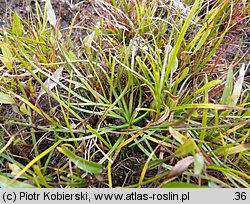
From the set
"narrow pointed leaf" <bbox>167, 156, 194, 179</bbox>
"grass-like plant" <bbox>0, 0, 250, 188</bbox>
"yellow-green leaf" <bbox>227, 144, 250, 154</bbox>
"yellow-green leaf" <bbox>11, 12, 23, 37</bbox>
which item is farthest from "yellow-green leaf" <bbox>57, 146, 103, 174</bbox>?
"yellow-green leaf" <bbox>11, 12, 23, 37</bbox>

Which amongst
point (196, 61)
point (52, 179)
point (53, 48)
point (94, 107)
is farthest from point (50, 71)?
point (196, 61)

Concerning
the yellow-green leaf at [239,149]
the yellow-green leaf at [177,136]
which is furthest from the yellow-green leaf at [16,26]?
the yellow-green leaf at [239,149]

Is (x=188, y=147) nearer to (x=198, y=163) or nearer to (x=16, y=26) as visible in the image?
(x=198, y=163)

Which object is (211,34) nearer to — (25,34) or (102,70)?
(102,70)

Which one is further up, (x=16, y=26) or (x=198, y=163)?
(x=16, y=26)

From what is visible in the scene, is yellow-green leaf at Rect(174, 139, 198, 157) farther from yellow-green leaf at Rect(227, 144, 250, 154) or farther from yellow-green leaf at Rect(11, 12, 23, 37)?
yellow-green leaf at Rect(11, 12, 23, 37)

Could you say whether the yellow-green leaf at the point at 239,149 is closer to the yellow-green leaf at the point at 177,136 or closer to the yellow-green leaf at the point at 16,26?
the yellow-green leaf at the point at 177,136

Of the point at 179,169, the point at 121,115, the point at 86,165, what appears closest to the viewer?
the point at 179,169

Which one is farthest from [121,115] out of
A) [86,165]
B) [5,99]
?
[5,99]

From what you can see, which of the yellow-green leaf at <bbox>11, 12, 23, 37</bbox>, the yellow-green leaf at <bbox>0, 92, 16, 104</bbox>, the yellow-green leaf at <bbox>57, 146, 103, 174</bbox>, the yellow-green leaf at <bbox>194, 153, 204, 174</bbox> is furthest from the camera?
the yellow-green leaf at <bbox>11, 12, 23, 37</bbox>

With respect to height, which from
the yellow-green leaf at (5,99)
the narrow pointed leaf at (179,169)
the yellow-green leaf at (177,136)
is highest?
the yellow-green leaf at (5,99)

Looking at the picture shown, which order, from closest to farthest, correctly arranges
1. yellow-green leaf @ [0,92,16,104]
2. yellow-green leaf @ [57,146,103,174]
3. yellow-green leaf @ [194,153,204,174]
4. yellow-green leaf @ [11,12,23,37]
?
yellow-green leaf @ [194,153,204,174], yellow-green leaf @ [57,146,103,174], yellow-green leaf @ [0,92,16,104], yellow-green leaf @ [11,12,23,37]

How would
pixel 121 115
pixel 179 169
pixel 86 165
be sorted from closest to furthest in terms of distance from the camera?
pixel 179 169, pixel 86 165, pixel 121 115
